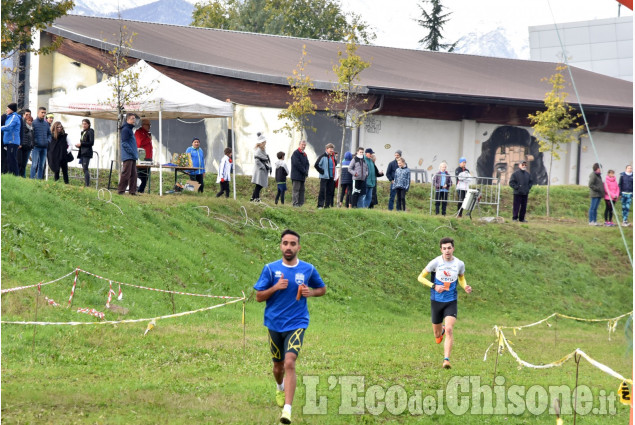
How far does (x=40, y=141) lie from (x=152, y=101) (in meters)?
3.06

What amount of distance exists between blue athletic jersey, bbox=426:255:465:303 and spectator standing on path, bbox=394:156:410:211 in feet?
45.1

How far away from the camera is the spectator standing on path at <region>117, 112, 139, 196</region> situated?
2169 cm

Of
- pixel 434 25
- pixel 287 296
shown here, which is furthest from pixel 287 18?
pixel 287 296

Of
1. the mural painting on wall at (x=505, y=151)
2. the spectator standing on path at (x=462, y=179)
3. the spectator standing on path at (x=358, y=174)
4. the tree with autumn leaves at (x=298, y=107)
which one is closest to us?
the spectator standing on path at (x=358, y=174)

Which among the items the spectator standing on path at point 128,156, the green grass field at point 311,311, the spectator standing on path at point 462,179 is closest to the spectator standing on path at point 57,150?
the spectator standing on path at point 128,156

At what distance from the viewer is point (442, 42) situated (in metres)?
70.7

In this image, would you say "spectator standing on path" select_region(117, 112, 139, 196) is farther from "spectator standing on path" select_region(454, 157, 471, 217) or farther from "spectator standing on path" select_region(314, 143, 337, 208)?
"spectator standing on path" select_region(454, 157, 471, 217)

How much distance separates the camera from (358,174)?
25.6 metres

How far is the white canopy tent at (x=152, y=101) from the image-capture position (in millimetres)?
23172

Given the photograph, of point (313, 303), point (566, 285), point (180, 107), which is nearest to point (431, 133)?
point (566, 285)

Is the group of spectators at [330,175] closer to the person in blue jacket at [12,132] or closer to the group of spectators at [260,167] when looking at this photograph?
the group of spectators at [260,167]

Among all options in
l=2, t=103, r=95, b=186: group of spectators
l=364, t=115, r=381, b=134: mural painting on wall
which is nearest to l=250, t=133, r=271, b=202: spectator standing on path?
l=2, t=103, r=95, b=186: group of spectators

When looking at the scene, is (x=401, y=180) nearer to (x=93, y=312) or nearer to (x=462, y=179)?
(x=462, y=179)

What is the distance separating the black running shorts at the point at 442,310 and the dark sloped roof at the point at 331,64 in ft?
72.7
